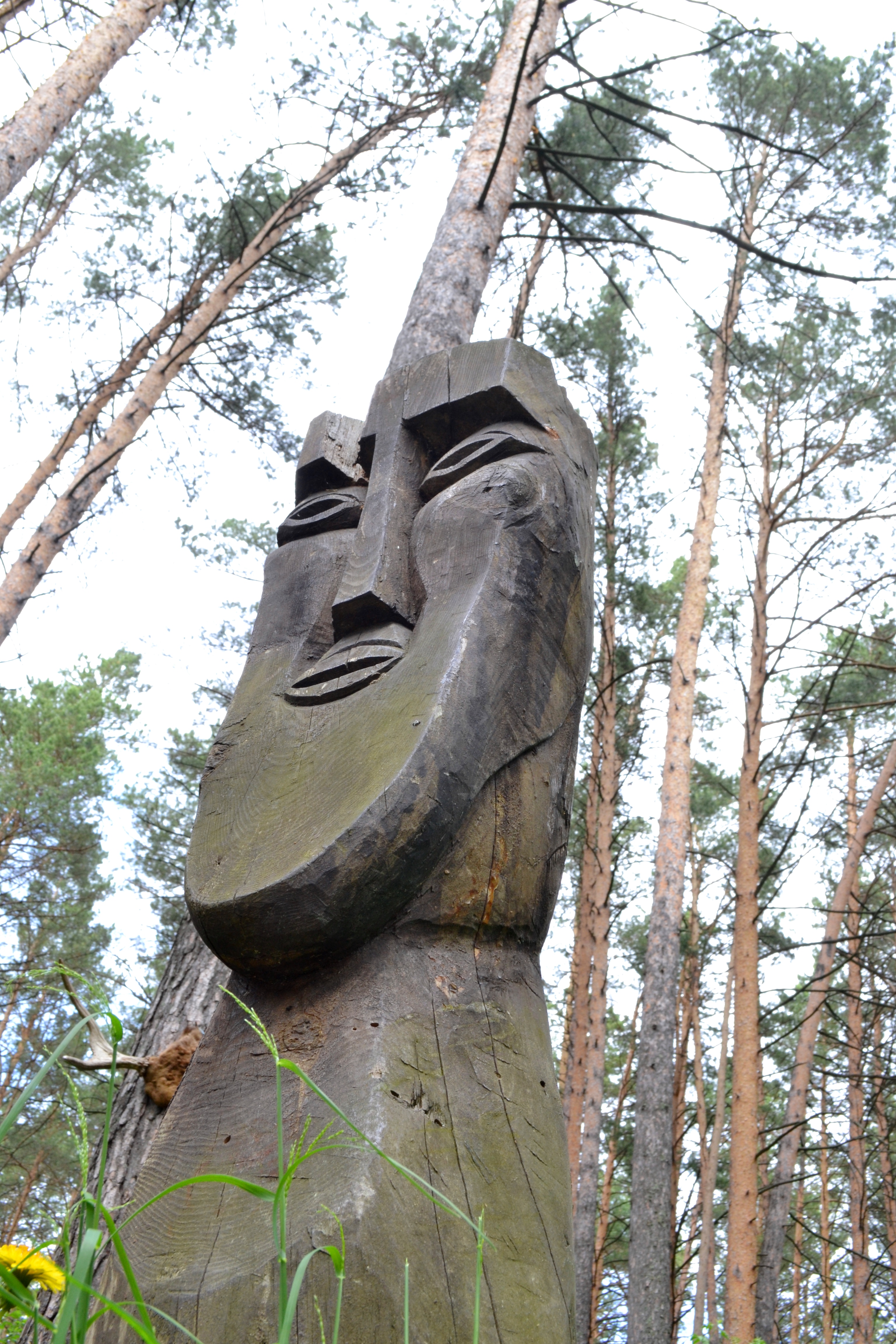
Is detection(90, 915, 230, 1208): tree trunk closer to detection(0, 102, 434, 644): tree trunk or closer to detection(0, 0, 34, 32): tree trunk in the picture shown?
detection(0, 102, 434, 644): tree trunk

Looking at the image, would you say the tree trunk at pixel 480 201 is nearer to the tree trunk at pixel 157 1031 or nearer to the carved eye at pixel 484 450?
the carved eye at pixel 484 450

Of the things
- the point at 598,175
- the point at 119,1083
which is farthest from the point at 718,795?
the point at 119,1083

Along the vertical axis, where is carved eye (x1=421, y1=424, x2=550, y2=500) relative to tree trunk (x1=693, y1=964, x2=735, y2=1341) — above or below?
below

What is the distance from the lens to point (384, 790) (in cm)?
177

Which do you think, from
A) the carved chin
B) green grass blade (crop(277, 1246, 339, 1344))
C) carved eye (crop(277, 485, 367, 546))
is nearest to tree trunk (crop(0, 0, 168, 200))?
carved eye (crop(277, 485, 367, 546))

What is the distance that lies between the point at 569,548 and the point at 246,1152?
1338 millimetres

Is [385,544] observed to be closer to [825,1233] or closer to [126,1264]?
[126,1264]

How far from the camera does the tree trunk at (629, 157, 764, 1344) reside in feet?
24.2

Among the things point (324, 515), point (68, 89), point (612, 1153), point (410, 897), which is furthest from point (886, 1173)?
point (68, 89)

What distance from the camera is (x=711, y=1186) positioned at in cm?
1418

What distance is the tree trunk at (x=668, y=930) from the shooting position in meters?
7.38

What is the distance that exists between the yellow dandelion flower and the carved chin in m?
0.69

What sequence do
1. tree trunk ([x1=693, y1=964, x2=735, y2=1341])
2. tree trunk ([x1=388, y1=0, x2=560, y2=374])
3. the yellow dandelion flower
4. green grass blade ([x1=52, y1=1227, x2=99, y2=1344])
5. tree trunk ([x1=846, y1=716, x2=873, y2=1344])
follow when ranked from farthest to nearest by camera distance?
1. tree trunk ([x1=693, y1=964, x2=735, y2=1341])
2. tree trunk ([x1=846, y1=716, x2=873, y2=1344])
3. tree trunk ([x1=388, y1=0, x2=560, y2=374])
4. the yellow dandelion flower
5. green grass blade ([x1=52, y1=1227, x2=99, y2=1344])

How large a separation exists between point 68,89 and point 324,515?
4.64 metres
